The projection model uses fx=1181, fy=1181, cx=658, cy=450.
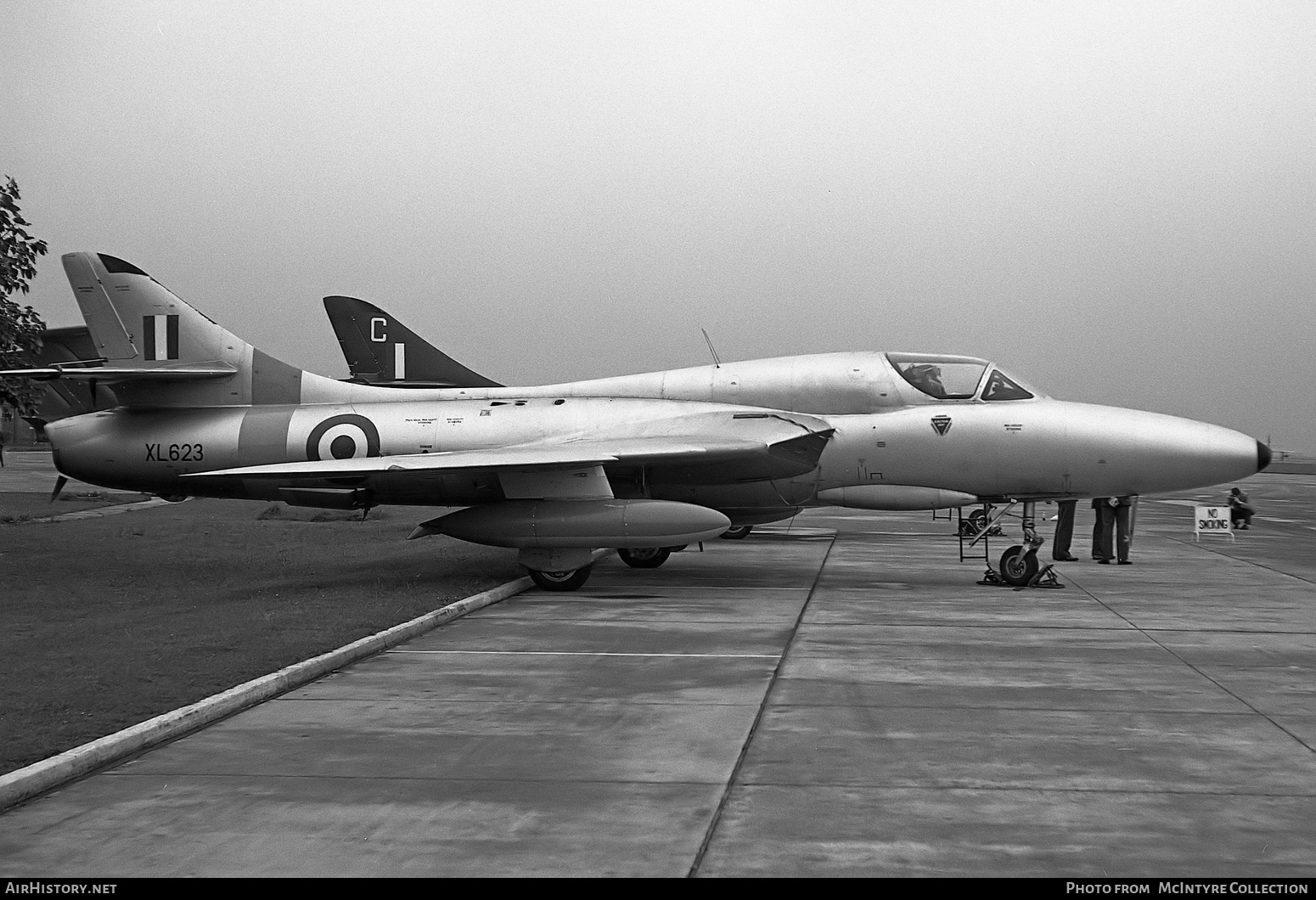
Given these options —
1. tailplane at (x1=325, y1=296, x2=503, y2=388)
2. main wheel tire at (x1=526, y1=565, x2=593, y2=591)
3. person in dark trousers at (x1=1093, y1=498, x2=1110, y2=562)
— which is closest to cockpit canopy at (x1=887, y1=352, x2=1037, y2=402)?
person in dark trousers at (x1=1093, y1=498, x2=1110, y2=562)

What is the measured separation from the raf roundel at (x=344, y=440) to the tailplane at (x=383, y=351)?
6.99 meters

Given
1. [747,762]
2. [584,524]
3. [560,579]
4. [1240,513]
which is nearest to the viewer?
[747,762]

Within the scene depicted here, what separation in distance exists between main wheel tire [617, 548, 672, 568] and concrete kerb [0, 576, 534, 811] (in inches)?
224

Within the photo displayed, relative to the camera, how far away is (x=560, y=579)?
12.8 m

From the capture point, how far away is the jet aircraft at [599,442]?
1260cm

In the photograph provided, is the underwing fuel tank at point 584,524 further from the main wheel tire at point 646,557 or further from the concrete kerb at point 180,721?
the concrete kerb at point 180,721

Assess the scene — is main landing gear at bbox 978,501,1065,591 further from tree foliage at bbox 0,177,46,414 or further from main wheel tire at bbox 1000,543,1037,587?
tree foliage at bbox 0,177,46,414

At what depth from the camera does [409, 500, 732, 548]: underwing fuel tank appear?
1230cm

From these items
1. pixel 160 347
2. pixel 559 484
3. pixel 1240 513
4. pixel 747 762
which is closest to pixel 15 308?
A: pixel 160 347

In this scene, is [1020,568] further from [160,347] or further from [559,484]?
[160,347]

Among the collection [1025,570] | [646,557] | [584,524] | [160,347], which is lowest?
[646,557]

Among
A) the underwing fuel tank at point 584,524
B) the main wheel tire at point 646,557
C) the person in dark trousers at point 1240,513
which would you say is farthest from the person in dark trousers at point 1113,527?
the person in dark trousers at point 1240,513

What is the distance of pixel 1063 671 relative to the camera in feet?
26.4

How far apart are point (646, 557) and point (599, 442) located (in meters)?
2.11
